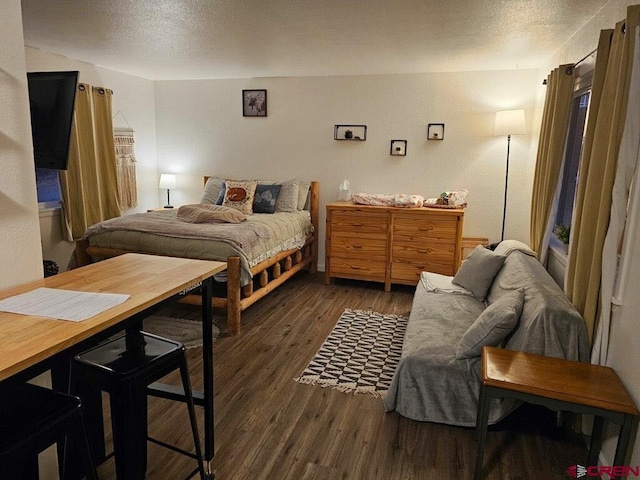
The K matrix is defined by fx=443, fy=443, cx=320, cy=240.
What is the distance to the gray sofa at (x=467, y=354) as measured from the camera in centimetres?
208

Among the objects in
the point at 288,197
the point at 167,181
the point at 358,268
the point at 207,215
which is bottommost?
the point at 358,268

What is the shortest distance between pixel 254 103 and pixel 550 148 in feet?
11.2

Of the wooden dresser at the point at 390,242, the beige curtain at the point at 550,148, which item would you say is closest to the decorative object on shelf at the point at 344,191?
the wooden dresser at the point at 390,242

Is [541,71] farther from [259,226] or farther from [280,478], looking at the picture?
[280,478]

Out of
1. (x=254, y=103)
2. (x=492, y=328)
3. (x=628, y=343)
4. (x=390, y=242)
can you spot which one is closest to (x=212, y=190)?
(x=254, y=103)

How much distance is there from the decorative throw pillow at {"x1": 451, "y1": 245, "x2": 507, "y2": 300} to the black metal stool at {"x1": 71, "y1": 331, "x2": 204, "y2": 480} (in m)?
2.27

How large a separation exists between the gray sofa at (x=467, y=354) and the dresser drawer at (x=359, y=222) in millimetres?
1847

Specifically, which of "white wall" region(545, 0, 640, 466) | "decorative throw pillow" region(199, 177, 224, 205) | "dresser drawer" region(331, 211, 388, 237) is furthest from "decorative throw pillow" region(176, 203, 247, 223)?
"white wall" region(545, 0, 640, 466)

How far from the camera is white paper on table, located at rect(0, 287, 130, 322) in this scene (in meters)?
1.32

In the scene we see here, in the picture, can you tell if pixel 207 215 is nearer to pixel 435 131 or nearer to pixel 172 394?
pixel 172 394


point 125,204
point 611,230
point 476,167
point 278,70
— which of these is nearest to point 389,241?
point 476,167

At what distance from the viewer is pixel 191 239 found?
352 centimetres

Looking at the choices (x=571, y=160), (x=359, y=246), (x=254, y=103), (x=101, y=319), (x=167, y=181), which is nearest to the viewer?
(x=101, y=319)

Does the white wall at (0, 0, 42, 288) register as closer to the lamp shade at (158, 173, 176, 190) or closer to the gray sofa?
the gray sofa
